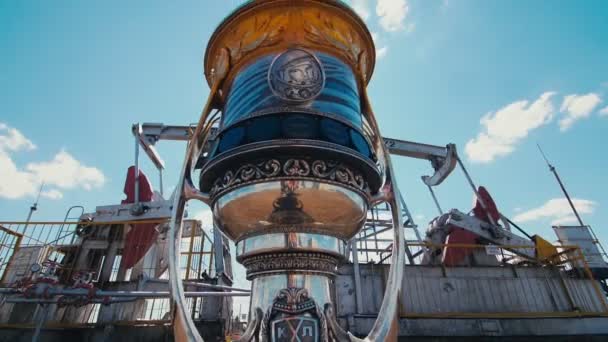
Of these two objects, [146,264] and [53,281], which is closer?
[53,281]

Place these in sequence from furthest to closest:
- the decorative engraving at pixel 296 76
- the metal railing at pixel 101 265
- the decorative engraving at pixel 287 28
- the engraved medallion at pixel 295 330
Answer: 1. the metal railing at pixel 101 265
2. the decorative engraving at pixel 287 28
3. the decorative engraving at pixel 296 76
4. the engraved medallion at pixel 295 330

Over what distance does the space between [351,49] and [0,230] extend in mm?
9671

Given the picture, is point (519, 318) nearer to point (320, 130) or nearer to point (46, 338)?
point (320, 130)

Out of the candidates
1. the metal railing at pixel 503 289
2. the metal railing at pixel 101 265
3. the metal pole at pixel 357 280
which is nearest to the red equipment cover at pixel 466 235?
the metal railing at pixel 503 289

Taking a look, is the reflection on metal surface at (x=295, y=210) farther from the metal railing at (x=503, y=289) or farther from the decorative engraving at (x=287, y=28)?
the metal railing at (x=503, y=289)

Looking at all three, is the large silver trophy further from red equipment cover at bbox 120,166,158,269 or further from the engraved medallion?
red equipment cover at bbox 120,166,158,269

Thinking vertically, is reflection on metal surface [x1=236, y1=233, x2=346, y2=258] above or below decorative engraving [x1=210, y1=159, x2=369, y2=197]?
below

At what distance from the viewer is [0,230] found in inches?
293

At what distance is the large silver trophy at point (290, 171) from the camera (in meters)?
Result: 1.09

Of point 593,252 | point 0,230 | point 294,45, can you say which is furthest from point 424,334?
point 0,230

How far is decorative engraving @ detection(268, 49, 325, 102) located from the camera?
4.15 ft

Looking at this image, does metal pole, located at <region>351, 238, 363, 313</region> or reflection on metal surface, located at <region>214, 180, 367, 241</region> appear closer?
reflection on metal surface, located at <region>214, 180, 367, 241</region>

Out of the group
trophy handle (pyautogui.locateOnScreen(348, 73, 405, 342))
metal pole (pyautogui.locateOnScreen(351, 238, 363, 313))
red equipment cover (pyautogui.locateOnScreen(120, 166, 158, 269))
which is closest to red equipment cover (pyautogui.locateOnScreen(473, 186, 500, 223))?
metal pole (pyautogui.locateOnScreen(351, 238, 363, 313))

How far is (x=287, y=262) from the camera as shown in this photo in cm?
116
